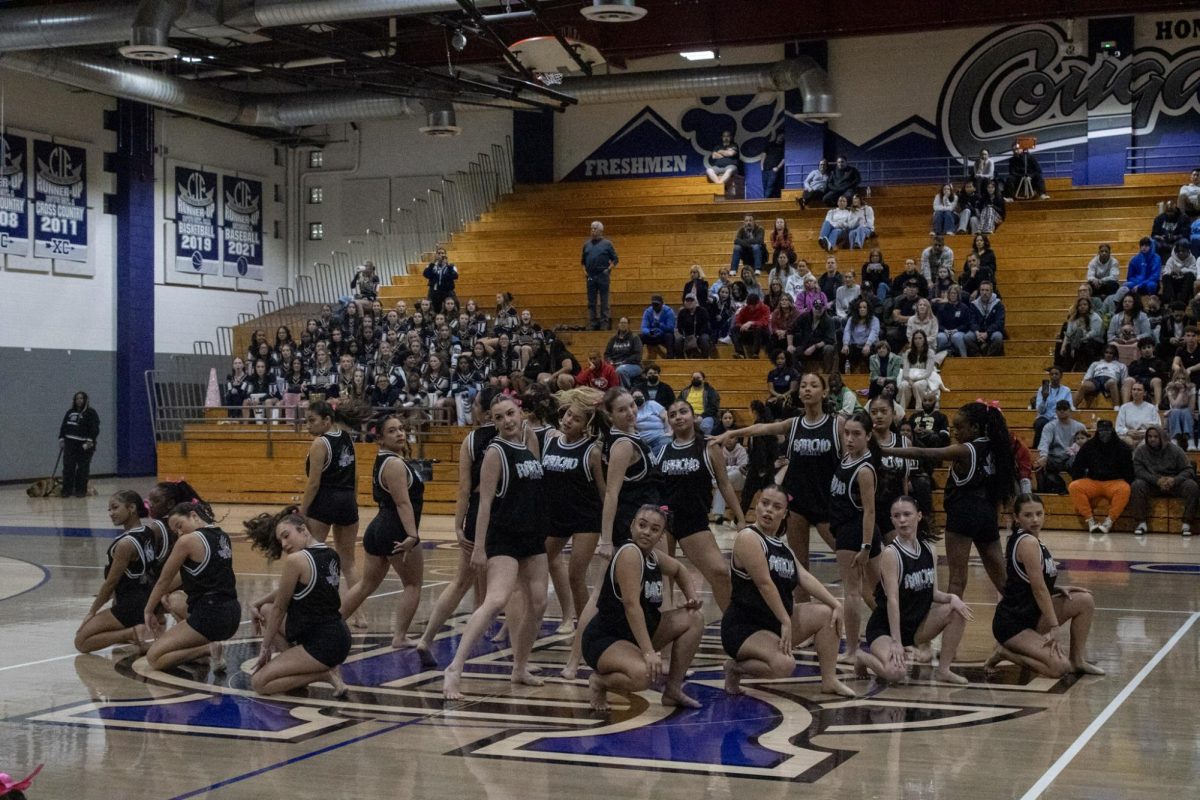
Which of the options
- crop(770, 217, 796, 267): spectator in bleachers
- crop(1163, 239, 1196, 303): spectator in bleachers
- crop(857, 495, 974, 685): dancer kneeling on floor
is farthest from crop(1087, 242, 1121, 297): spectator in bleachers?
crop(857, 495, 974, 685): dancer kneeling on floor

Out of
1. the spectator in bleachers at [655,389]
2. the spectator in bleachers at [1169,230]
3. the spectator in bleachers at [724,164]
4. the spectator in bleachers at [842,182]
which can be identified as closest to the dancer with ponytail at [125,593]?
the spectator in bleachers at [655,389]

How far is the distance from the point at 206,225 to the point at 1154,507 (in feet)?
72.1

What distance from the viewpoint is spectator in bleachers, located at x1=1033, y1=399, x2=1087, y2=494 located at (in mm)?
17906

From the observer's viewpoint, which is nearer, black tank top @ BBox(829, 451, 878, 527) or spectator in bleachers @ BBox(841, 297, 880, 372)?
black tank top @ BBox(829, 451, 878, 527)

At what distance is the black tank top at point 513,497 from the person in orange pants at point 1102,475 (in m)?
11.2

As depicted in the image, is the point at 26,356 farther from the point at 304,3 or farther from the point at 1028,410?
the point at 1028,410

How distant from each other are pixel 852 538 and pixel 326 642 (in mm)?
3257

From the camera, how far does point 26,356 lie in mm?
27328

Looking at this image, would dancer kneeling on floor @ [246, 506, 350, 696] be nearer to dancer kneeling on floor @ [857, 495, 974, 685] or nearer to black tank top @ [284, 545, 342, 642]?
black tank top @ [284, 545, 342, 642]

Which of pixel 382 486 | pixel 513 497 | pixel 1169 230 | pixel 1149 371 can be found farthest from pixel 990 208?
pixel 513 497

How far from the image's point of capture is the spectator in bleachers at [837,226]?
25141mm

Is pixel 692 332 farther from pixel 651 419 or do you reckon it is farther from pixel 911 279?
pixel 651 419

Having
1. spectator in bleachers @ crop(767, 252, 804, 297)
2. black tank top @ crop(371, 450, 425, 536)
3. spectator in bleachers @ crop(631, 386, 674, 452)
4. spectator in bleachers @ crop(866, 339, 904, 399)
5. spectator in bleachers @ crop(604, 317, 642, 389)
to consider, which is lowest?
black tank top @ crop(371, 450, 425, 536)

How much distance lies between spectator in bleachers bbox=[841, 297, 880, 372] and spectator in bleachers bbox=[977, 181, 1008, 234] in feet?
17.2
